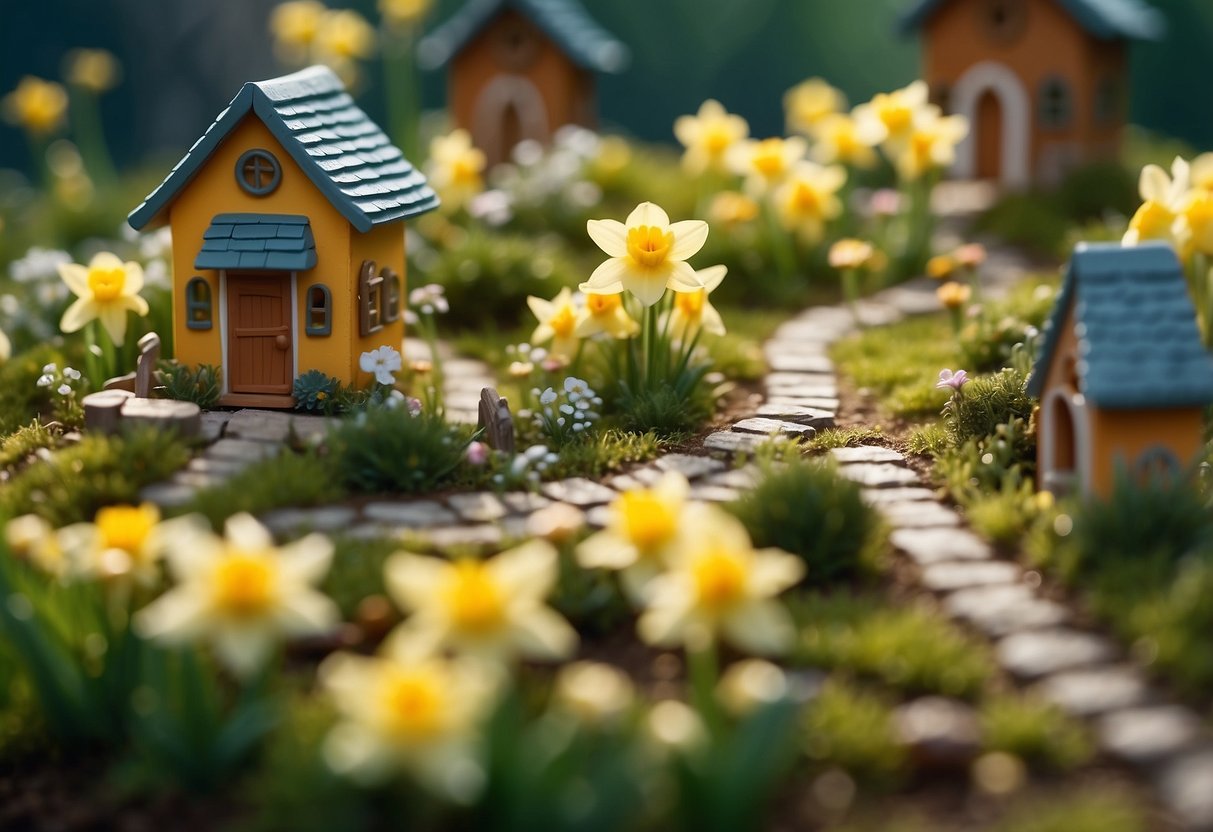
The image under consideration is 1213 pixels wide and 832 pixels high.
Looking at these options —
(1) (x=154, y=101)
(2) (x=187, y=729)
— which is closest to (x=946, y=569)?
(2) (x=187, y=729)

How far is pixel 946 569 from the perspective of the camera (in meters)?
4.97

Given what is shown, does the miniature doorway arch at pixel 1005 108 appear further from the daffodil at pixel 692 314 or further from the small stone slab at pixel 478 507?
the small stone slab at pixel 478 507

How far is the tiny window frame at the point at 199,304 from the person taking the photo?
671cm

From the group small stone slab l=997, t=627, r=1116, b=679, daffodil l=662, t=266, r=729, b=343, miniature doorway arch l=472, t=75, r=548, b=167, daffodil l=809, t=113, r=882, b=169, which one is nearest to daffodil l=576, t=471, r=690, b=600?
small stone slab l=997, t=627, r=1116, b=679

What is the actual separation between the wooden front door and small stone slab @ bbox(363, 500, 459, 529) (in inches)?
52.9

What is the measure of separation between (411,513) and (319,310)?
60.5 inches

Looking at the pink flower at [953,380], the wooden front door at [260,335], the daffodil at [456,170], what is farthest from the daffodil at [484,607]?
the daffodil at [456,170]

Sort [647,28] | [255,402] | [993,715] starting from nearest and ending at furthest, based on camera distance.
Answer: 1. [993,715]
2. [255,402]
3. [647,28]

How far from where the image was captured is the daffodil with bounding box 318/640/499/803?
3492 mm

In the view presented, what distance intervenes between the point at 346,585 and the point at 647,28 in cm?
1190

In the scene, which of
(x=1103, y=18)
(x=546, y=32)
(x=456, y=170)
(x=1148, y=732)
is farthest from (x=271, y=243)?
(x=1103, y=18)

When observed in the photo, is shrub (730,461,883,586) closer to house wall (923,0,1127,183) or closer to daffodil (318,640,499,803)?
daffodil (318,640,499,803)

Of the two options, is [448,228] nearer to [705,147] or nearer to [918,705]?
[705,147]

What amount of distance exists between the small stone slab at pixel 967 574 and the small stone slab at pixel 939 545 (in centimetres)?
5
